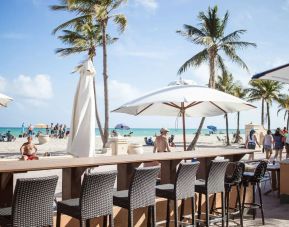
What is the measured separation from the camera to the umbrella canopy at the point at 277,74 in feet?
25.7

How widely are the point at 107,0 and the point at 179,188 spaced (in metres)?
20.6

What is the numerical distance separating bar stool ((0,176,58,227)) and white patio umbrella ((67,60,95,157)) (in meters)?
2.72

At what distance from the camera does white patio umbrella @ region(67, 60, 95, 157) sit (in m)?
6.30

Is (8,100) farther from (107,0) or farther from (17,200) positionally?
(107,0)

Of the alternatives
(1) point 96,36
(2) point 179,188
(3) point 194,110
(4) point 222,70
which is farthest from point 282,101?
(2) point 179,188

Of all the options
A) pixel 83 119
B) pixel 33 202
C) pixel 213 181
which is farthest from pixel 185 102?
pixel 33 202

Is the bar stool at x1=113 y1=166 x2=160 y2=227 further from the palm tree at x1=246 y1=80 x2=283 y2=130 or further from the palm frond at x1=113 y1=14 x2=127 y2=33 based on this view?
the palm tree at x1=246 y1=80 x2=283 y2=130

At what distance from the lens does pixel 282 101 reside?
45.4 m

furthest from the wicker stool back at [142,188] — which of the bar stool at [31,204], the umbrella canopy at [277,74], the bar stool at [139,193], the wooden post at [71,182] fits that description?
the umbrella canopy at [277,74]

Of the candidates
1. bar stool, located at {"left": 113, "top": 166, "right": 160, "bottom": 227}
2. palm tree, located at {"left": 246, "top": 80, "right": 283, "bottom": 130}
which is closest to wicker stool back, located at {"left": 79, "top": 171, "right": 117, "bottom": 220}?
bar stool, located at {"left": 113, "top": 166, "right": 160, "bottom": 227}

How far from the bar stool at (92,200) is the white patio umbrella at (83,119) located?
2.29m

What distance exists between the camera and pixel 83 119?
6480mm

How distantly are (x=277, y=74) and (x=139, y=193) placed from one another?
5263 mm

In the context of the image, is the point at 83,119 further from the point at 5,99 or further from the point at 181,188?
the point at 5,99
